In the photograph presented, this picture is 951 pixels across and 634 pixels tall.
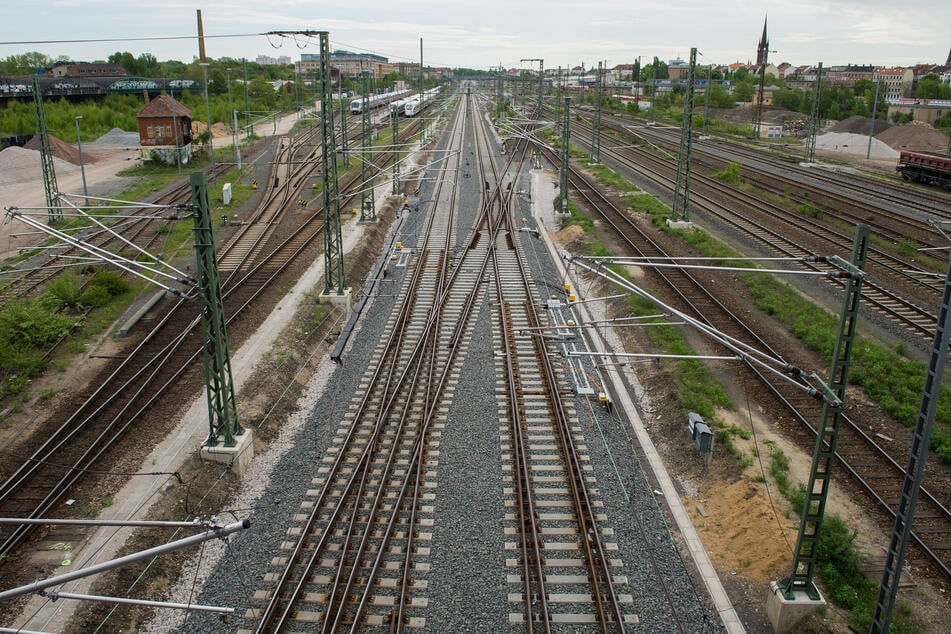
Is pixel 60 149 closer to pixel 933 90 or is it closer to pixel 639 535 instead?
pixel 639 535

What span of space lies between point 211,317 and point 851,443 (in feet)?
41.8

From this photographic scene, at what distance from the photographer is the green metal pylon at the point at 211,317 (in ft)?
38.9

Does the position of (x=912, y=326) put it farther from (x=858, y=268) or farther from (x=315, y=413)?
(x=315, y=413)

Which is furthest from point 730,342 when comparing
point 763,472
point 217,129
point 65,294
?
point 217,129

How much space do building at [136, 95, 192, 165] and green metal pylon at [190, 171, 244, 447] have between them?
3994 centimetres

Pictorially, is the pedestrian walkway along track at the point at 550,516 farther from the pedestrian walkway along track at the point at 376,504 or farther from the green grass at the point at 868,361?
the green grass at the point at 868,361

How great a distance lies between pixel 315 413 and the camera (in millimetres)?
15891

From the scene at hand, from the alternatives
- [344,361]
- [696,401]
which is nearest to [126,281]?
[344,361]

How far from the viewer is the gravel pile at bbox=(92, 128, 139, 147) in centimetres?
5912

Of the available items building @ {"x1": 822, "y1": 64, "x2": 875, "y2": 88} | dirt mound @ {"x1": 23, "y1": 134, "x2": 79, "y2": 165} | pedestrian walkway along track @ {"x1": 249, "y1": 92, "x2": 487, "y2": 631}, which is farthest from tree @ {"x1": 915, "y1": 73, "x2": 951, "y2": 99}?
pedestrian walkway along track @ {"x1": 249, "y1": 92, "x2": 487, "y2": 631}

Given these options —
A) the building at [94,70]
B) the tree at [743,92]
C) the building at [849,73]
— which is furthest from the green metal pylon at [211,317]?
the building at [849,73]

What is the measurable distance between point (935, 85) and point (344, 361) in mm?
117419

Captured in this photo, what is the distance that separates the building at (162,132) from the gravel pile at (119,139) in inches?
372

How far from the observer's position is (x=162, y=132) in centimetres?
4997
